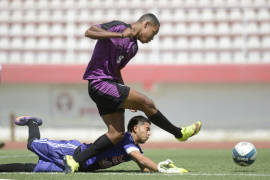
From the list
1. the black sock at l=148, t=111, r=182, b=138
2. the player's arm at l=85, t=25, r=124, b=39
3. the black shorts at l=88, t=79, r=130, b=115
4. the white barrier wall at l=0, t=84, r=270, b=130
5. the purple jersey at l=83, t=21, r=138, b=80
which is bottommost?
the white barrier wall at l=0, t=84, r=270, b=130

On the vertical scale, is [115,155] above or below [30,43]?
below

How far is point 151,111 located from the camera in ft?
19.5

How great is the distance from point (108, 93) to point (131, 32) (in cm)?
72

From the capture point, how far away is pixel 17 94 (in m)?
20.0

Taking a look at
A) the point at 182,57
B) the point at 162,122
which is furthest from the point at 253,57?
the point at 162,122

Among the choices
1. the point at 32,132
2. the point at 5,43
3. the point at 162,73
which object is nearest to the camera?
the point at 32,132

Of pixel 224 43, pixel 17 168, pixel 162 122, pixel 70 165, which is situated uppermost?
pixel 224 43

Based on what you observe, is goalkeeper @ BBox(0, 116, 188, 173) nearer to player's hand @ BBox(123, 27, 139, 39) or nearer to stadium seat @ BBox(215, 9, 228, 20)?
player's hand @ BBox(123, 27, 139, 39)

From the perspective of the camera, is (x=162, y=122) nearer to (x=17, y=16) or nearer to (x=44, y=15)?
(x=44, y=15)

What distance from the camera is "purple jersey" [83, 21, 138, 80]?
19.2ft

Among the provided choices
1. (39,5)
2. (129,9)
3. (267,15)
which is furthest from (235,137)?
(39,5)

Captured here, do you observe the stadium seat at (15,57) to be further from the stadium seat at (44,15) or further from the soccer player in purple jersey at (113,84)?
the soccer player in purple jersey at (113,84)

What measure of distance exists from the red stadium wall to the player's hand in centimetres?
1239

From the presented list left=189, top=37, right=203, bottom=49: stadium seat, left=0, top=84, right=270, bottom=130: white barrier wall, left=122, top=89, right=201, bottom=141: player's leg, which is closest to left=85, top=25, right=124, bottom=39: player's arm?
left=122, top=89, right=201, bottom=141: player's leg
